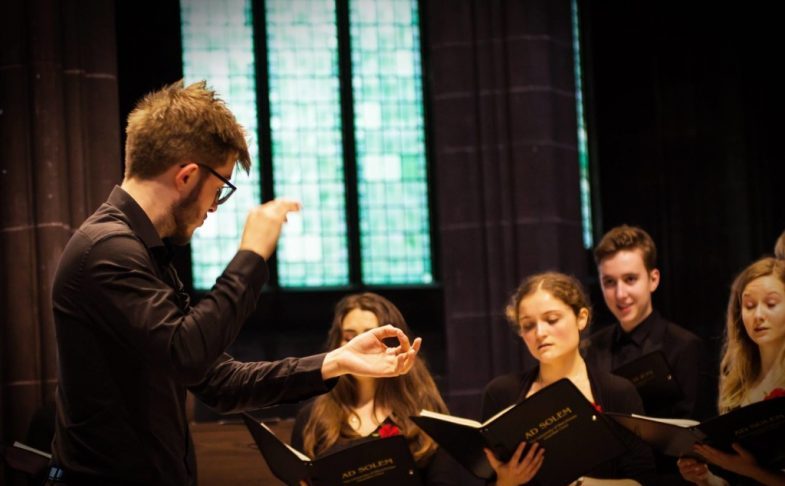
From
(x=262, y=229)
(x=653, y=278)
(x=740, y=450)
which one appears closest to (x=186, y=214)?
(x=262, y=229)

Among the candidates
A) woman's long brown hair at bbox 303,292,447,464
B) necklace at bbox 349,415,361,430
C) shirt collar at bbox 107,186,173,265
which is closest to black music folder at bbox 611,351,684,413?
woman's long brown hair at bbox 303,292,447,464

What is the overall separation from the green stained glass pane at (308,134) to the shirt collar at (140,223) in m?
7.95

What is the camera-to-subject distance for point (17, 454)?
4.57 meters

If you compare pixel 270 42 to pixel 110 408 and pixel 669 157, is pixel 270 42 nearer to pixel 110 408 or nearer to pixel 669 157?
pixel 669 157

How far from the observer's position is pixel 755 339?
168 inches

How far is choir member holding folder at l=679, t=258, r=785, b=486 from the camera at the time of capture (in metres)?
4.23

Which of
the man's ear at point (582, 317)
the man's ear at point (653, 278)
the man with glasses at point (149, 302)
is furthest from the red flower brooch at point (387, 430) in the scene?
the man with glasses at point (149, 302)

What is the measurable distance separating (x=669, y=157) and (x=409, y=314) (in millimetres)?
2628

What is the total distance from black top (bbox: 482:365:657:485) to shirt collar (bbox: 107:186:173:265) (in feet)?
6.90

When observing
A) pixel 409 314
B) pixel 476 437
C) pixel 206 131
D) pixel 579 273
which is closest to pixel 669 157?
pixel 409 314

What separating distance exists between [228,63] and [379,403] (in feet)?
20.6

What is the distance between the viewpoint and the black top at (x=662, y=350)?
4711 millimetres

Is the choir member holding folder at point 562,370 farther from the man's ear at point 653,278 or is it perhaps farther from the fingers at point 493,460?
the man's ear at point 653,278

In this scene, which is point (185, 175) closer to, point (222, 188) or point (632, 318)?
point (222, 188)
